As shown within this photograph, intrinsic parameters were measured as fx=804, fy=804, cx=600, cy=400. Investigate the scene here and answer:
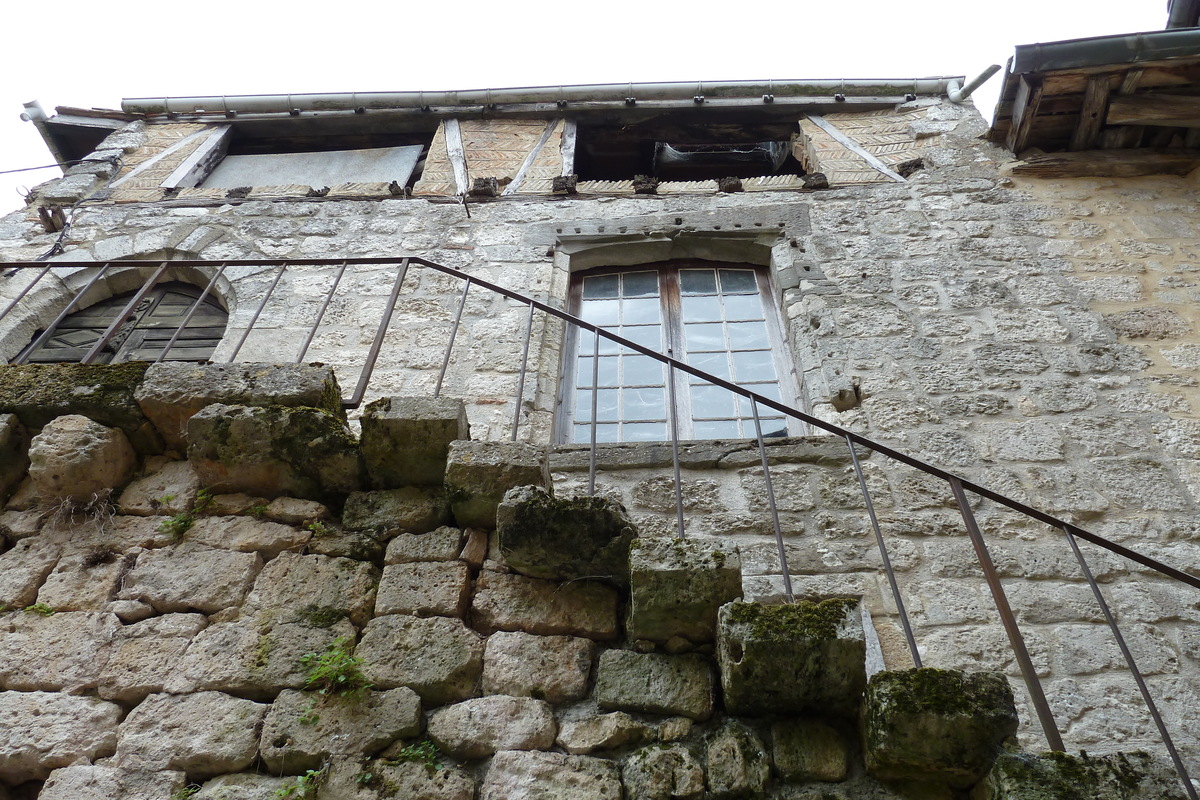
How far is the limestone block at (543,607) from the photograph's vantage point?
8.11 ft

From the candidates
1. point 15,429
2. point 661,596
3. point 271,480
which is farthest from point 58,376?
point 661,596

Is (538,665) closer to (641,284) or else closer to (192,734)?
(192,734)

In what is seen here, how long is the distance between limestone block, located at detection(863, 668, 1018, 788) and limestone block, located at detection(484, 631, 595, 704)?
2.68 ft

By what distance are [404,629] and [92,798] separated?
2.88 ft

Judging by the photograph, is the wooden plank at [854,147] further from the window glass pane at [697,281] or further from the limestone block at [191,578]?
the limestone block at [191,578]

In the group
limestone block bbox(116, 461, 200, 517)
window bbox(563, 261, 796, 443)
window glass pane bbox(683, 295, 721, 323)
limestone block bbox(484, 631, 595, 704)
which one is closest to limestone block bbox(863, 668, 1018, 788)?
limestone block bbox(484, 631, 595, 704)

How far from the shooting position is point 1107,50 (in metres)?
4.98

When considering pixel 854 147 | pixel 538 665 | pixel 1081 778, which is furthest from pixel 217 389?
pixel 854 147

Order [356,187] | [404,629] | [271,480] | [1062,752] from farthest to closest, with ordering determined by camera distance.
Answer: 1. [356,187]
2. [271,480]
3. [404,629]
4. [1062,752]

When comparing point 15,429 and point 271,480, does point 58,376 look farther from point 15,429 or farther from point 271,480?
point 271,480

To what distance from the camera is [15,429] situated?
2.90 metres

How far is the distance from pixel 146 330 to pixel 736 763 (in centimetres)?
447

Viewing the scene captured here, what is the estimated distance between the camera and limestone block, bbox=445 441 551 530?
262 cm

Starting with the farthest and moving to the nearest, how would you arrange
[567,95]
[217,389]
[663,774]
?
[567,95], [217,389], [663,774]
